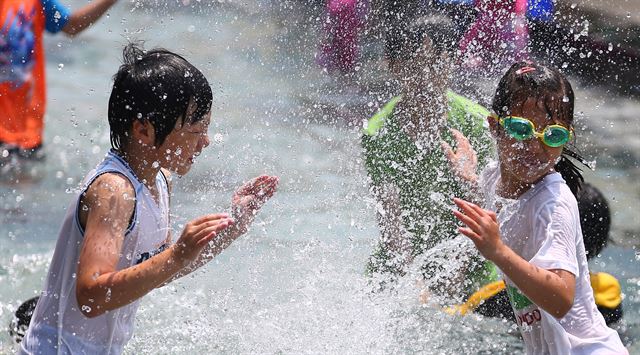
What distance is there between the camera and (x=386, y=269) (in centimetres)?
433

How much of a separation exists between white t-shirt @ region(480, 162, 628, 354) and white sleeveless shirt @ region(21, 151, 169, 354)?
3.48ft

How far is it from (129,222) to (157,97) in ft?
1.22

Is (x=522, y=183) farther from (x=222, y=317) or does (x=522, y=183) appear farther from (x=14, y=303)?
(x=14, y=303)

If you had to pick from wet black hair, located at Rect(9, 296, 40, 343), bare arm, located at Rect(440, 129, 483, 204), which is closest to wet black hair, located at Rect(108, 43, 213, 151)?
bare arm, located at Rect(440, 129, 483, 204)

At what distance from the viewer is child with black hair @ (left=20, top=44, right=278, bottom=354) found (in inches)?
98.7

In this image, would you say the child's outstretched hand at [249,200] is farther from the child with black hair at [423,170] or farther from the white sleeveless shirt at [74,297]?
the child with black hair at [423,170]

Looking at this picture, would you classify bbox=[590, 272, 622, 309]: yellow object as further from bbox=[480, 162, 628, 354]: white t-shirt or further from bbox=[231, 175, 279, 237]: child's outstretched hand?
bbox=[231, 175, 279, 237]: child's outstretched hand

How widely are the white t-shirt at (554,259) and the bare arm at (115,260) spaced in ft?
2.90

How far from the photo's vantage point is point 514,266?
2.62 meters

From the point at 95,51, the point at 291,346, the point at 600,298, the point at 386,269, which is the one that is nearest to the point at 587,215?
the point at 600,298

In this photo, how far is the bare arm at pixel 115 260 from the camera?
248 cm

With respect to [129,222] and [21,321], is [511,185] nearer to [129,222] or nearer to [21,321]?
[129,222]

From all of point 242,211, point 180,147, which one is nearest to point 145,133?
point 180,147

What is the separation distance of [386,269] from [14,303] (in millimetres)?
1623
